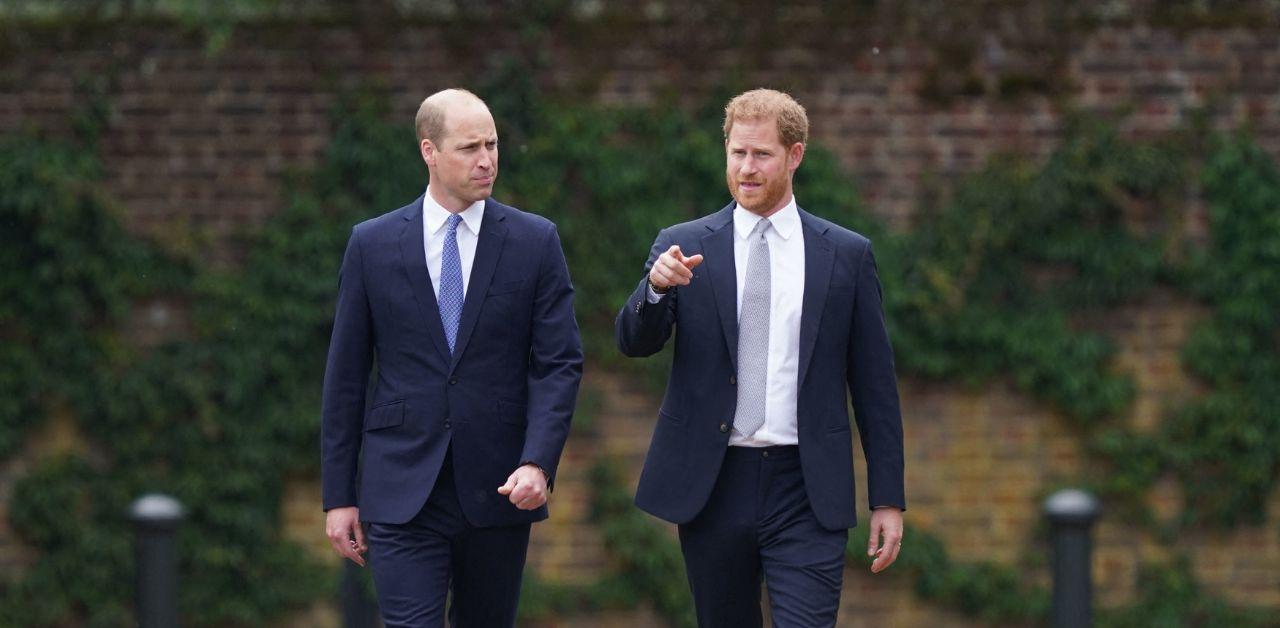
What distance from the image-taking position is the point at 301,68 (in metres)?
Result: 7.90

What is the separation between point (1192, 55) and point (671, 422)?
4.35 m

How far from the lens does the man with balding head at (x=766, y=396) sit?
452 cm

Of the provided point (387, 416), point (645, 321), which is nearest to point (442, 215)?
point (387, 416)

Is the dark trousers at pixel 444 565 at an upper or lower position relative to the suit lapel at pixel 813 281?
lower

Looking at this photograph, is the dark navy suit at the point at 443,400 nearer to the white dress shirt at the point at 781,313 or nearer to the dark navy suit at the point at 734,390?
the dark navy suit at the point at 734,390

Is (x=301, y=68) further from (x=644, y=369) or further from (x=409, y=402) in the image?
(x=409, y=402)

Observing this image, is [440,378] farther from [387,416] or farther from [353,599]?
[353,599]

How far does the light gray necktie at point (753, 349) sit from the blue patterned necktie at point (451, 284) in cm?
77

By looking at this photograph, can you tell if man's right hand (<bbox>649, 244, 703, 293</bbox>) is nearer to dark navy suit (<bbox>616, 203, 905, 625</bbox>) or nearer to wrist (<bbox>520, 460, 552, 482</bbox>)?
dark navy suit (<bbox>616, 203, 905, 625</bbox>)

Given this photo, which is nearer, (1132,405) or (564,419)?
(564,419)

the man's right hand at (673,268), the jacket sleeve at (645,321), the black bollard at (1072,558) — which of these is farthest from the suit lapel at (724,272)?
the black bollard at (1072,558)

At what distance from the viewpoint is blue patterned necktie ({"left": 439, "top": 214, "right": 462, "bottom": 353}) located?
4.66 m

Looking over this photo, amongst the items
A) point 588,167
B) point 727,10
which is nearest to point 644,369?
point 588,167

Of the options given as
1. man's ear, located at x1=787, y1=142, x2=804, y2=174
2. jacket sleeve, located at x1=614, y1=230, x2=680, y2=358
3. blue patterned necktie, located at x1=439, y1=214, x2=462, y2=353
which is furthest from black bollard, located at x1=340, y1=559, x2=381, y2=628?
man's ear, located at x1=787, y1=142, x2=804, y2=174
